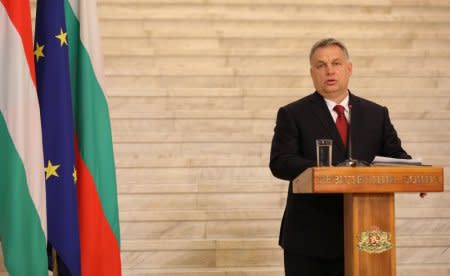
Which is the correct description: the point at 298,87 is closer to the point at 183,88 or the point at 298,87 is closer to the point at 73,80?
the point at 183,88

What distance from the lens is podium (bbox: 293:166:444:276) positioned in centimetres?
297

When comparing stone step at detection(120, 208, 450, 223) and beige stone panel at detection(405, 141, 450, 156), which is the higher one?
beige stone panel at detection(405, 141, 450, 156)

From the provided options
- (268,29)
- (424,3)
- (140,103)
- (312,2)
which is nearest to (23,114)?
(140,103)

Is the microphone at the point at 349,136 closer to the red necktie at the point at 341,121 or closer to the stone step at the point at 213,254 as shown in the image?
the red necktie at the point at 341,121

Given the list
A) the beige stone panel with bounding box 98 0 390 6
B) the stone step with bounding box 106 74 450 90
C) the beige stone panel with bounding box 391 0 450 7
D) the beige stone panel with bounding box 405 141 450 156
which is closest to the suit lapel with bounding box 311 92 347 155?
the beige stone panel with bounding box 405 141 450 156

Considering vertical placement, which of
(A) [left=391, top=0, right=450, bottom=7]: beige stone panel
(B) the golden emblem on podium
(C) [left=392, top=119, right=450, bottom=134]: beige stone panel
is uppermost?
(A) [left=391, top=0, right=450, bottom=7]: beige stone panel

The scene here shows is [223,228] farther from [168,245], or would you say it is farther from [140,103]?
[140,103]

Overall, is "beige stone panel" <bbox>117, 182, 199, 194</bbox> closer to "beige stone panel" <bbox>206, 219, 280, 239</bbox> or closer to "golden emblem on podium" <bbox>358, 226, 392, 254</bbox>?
"beige stone panel" <bbox>206, 219, 280, 239</bbox>

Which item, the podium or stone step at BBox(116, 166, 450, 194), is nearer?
the podium

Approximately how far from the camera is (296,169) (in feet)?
11.1

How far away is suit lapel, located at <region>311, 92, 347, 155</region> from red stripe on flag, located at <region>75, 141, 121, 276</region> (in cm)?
111

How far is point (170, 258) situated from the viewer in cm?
573

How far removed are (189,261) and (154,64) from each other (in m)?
2.04

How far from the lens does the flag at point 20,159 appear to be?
323cm
